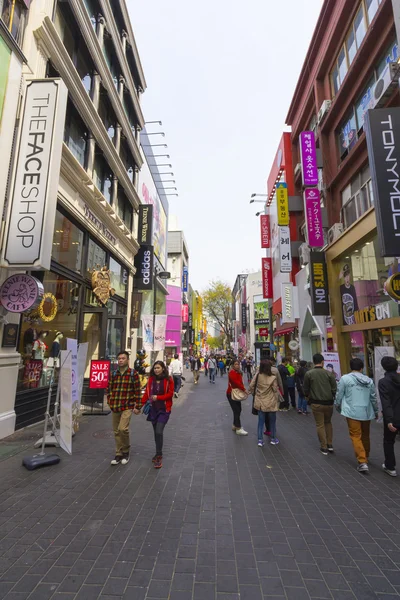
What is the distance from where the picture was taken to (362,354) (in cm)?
1240

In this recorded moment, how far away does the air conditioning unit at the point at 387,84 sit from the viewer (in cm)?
970

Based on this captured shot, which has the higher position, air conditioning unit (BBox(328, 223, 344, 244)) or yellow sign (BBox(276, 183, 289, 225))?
yellow sign (BBox(276, 183, 289, 225))

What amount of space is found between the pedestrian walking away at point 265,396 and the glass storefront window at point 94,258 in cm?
887

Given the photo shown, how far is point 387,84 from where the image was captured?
9.91 meters

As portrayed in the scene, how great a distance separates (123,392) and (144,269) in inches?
612

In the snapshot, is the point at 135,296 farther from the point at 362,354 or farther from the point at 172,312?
the point at 172,312

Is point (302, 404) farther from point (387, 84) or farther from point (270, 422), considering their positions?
point (387, 84)

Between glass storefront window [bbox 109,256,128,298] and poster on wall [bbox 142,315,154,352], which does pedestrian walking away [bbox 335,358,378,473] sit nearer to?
poster on wall [bbox 142,315,154,352]

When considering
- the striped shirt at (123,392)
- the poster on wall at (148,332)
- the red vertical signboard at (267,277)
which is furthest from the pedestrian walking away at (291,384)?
the red vertical signboard at (267,277)

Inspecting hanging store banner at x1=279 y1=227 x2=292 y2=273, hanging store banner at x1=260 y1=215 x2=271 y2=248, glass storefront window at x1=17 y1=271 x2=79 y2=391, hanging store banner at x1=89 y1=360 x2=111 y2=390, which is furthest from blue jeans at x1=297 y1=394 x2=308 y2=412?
hanging store banner at x1=260 y1=215 x2=271 y2=248

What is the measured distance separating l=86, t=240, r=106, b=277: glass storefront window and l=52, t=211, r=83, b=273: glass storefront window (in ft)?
2.85

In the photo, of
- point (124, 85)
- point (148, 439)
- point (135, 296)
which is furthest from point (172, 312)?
point (148, 439)

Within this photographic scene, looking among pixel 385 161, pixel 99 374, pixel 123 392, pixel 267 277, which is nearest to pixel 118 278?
pixel 99 374

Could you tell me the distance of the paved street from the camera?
8.94ft
